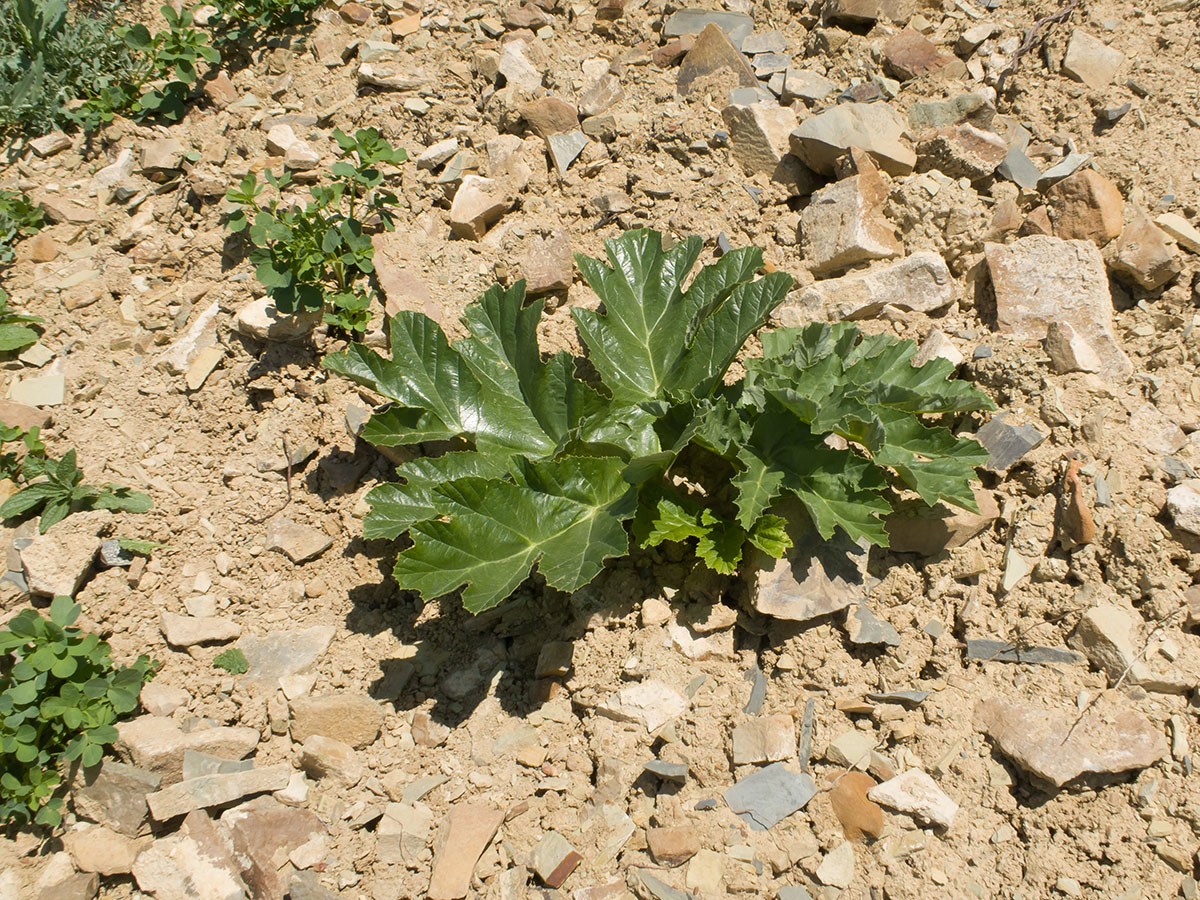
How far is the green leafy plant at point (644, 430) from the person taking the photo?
115 inches

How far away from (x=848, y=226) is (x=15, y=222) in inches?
151

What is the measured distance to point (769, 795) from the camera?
2805mm

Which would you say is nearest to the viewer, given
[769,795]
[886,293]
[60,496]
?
[769,795]

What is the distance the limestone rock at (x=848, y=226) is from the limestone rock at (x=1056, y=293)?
1.57ft

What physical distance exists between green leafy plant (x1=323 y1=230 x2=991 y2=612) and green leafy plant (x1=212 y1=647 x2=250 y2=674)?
694 millimetres

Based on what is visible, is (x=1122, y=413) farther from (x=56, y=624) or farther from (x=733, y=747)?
(x=56, y=624)

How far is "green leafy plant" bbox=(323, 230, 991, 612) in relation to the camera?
2.92 metres

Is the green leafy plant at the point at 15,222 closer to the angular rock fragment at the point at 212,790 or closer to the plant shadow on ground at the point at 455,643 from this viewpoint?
the plant shadow on ground at the point at 455,643

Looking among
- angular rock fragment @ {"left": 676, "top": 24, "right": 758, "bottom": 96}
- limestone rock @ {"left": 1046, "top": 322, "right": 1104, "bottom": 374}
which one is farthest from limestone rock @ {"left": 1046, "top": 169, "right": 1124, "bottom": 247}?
angular rock fragment @ {"left": 676, "top": 24, "right": 758, "bottom": 96}

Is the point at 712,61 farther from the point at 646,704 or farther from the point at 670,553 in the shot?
the point at 646,704

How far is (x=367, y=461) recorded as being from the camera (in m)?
3.70

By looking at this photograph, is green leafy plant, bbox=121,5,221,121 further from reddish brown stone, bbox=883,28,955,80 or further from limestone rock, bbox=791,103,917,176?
reddish brown stone, bbox=883,28,955,80

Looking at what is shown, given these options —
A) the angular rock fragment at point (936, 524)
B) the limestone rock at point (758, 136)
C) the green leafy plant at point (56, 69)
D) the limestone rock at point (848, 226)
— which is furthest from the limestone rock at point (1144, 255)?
the green leafy plant at point (56, 69)

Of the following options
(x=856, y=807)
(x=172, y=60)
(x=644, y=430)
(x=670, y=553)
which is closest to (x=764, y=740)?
(x=856, y=807)
